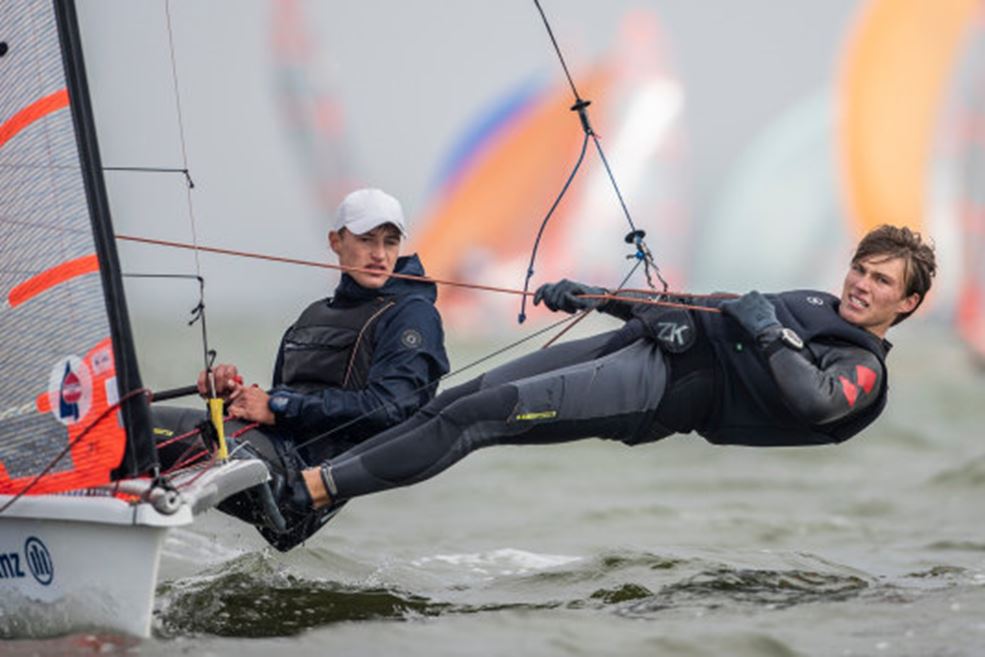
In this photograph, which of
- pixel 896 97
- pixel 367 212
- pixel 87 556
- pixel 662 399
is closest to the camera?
pixel 87 556

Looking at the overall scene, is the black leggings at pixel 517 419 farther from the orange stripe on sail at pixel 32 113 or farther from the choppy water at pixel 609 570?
the orange stripe on sail at pixel 32 113

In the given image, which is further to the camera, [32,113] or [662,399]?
[662,399]

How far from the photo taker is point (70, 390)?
3.66m

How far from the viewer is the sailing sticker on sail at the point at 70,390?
3.65 metres

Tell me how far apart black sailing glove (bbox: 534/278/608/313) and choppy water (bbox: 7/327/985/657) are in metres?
0.76

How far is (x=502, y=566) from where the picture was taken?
17.7 ft

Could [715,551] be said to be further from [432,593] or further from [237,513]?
[237,513]

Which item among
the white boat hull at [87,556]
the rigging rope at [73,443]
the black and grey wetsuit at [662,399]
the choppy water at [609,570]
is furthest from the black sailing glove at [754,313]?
the rigging rope at [73,443]

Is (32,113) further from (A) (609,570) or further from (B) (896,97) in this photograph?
(B) (896,97)

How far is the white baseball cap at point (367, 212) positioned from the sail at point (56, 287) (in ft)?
2.42

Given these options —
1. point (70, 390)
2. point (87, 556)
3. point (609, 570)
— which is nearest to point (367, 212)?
point (70, 390)

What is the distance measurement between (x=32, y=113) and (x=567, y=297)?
1.35 meters

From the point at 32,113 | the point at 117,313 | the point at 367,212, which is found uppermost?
the point at 32,113

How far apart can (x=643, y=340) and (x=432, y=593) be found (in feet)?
3.36
